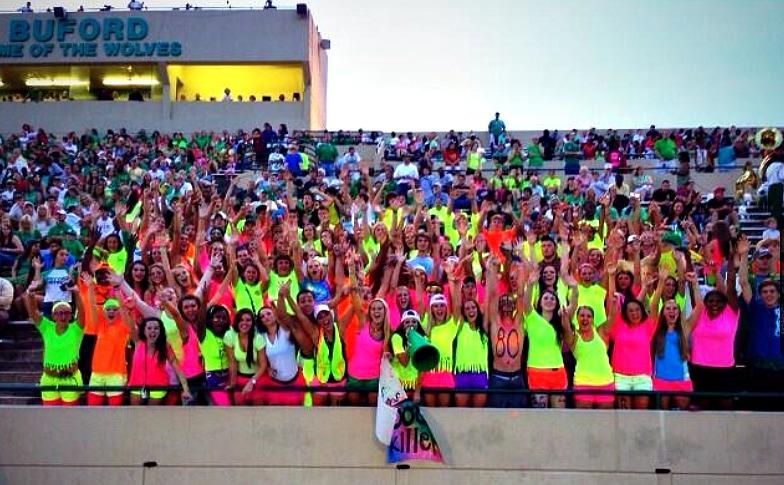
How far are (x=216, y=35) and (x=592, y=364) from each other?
29.1 metres

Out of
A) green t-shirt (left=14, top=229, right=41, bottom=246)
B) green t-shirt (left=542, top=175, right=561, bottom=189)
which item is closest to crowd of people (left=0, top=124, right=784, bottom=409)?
green t-shirt (left=14, top=229, right=41, bottom=246)

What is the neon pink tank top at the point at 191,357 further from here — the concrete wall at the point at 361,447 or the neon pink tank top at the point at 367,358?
the neon pink tank top at the point at 367,358

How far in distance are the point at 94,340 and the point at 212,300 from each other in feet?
4.22

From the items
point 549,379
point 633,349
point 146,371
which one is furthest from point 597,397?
point 146,371

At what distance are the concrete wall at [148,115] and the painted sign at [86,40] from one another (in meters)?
1.94

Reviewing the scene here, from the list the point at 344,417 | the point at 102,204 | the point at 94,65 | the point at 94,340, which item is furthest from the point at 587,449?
the point at 94,65

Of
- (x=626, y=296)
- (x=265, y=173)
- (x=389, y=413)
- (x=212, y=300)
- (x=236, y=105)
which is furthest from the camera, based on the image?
(x=236, y=105)

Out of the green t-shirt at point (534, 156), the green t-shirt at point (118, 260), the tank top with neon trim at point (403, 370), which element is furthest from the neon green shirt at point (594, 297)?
the green t-shirt at point (534, 156)

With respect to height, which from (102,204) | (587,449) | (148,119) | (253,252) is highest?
(148,119)

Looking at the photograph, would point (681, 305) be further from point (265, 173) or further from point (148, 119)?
point (148, 119)

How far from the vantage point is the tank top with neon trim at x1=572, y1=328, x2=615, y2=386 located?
855 cm

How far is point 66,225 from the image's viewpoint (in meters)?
13.8

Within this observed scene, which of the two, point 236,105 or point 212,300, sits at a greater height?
point 236,105

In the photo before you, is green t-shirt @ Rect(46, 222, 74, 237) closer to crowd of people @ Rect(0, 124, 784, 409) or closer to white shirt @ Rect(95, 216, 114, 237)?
white shirt @ Rect(95, 216, 114, 237)
